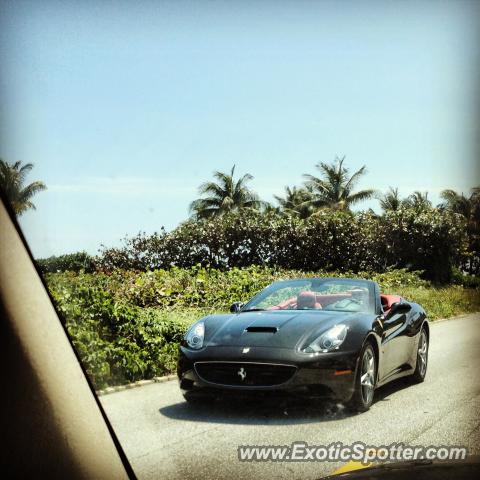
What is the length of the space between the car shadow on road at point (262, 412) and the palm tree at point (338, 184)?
23.2 inches

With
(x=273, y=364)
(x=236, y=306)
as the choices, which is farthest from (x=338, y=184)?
(x=273, y=364)

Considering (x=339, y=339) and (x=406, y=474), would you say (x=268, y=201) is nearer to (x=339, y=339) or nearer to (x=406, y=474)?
(x=339, y=339)

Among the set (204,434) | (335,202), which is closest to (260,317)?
(204,434)

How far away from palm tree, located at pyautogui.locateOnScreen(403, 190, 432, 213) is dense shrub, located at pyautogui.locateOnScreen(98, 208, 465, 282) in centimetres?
2

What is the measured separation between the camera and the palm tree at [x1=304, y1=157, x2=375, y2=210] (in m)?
1.55

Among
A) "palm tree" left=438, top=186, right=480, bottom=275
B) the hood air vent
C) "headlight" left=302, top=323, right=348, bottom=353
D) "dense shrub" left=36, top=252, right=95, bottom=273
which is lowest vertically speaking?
"headlight" left=302, top=323, right=348, bottom=353

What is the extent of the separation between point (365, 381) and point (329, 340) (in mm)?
171

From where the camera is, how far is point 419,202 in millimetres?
1587

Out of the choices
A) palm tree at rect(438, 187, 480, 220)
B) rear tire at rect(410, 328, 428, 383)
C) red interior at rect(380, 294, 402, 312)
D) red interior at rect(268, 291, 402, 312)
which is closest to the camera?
palm tree at rect(438, 187, 480, 220)

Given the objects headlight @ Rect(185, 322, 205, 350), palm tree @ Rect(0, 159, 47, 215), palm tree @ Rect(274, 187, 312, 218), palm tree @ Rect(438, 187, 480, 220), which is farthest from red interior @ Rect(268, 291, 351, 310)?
palm tree @ Rect(0, 159, 47, 215)

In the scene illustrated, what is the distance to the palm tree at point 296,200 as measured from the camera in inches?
63.8

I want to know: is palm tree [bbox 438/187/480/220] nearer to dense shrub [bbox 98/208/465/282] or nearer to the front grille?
dense shrub [bbox 98/208/465/282]

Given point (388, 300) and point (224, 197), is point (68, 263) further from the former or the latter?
point (388, 300)

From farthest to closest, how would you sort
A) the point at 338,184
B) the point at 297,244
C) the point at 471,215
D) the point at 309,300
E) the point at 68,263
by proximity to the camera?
1. the point at 309,300
2. the point at 297,244
3. the point at 68,263
4. the point at 338,184
5. the point at 471,215
